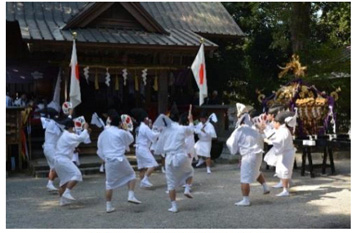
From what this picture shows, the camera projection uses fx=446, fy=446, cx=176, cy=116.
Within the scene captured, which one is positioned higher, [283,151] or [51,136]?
[51,136]

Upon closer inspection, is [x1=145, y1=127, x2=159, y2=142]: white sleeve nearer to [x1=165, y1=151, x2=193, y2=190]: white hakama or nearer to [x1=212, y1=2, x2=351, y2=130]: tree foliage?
[x1=165, y1=151, x2=193, y2=190]: white hakama

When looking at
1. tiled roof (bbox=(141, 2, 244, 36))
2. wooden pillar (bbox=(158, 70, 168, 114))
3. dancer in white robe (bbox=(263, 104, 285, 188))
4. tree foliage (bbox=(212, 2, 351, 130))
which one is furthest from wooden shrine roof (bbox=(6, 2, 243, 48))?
dancer in white robe (bbox=(263, 104, 285, 188))

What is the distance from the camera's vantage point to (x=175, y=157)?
25.2 feet

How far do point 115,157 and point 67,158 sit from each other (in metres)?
1.11

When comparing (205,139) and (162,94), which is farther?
(162,94)

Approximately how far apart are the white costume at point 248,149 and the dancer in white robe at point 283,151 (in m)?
0.89

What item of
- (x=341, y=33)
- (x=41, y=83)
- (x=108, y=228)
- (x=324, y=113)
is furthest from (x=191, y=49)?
(x=341, y=33)

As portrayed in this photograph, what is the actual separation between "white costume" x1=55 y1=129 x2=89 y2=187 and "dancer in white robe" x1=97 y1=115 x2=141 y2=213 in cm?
61

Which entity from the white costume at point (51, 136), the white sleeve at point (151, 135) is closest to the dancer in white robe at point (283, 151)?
the white sleeve at point (151, 135)

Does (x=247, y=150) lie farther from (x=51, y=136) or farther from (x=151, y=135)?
(x=51, y=136)

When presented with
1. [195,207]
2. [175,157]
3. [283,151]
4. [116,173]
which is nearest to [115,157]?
[116,173]

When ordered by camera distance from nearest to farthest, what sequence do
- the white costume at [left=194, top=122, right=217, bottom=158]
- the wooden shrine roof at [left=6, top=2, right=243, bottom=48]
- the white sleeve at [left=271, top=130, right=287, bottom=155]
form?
the white sleeve at [left=271, top=130, right=287, bottom=155] < the white costume at [left=194, top=122, right=217, bottom=158] < the wooden shrine roof at [left=6, top=2, right=243, bottom=48]

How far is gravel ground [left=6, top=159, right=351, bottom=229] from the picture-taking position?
6.67 metres

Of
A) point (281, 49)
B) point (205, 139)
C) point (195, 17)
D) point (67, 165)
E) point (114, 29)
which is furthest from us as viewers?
point (281, 49)
